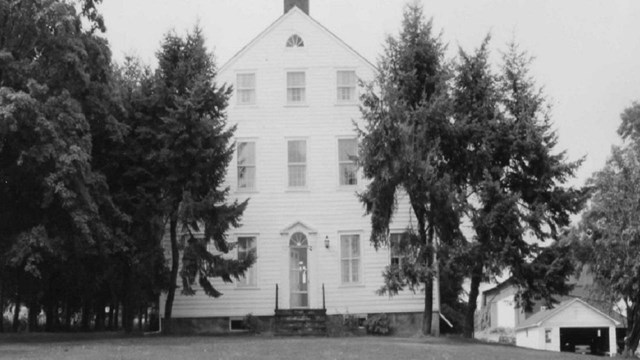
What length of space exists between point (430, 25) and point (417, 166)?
5.24 m

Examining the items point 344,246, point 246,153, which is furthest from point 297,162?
point 344,246

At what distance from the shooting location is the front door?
111 ft

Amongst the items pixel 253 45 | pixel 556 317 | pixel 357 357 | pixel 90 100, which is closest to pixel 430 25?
pixel 253 45

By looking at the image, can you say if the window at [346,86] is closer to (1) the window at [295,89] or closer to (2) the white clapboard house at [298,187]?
(2) the white clapboard house at [298,187]

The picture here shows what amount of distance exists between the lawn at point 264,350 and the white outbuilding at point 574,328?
30.9m

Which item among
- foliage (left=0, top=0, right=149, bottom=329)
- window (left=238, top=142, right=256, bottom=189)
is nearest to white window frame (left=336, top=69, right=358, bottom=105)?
window (left=238, top=142, right=256, bottom=189)

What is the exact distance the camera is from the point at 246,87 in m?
34.9

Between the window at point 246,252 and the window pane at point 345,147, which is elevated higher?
the window pane at point 345,147

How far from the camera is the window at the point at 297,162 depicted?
34.3 m

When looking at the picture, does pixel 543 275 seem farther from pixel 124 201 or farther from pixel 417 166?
pixel 124 201

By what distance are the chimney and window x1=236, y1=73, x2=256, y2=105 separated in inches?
128

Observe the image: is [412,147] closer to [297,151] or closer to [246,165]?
[297,151]

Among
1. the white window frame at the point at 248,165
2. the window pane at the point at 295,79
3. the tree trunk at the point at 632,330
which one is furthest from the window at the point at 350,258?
the tree trunk at the point at 632,330

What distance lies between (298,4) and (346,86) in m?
4.27
